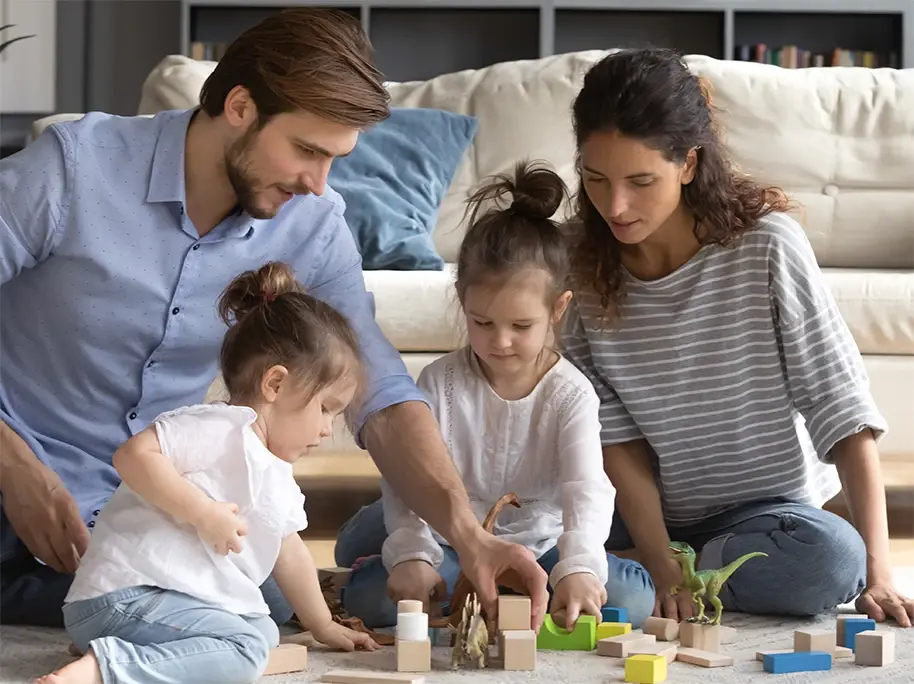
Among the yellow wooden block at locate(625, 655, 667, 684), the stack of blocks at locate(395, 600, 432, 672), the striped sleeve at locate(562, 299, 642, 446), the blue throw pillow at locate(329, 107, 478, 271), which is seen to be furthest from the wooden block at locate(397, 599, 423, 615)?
the blue throw pillow at locate(329, 107, 478, 271)

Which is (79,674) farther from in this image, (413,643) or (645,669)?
(645,669)

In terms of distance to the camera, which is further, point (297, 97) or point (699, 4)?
point (699, 4)

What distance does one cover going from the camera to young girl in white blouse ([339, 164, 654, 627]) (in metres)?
1.63

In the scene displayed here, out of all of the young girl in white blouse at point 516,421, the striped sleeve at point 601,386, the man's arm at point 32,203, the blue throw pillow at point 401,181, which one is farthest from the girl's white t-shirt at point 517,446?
the blue throw pillow at point 401,181

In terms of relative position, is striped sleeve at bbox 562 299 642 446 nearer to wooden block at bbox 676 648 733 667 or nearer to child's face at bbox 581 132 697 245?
child's face at bbox 581 132 697 245

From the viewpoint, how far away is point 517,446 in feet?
5.64

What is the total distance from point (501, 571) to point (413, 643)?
0.13 m

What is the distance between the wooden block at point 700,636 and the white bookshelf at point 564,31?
11.3 ft

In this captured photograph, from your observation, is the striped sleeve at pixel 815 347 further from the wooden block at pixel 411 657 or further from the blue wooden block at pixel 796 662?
the wooden block at pixel 411 657

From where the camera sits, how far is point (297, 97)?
150 centimetres

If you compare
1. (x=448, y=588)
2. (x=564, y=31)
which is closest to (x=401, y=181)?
(x=448, y=588)

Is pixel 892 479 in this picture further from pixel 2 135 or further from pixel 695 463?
pixel 2 135

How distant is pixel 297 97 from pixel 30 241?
381 millimetres

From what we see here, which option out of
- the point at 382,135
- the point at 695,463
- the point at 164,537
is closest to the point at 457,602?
the point at 164,537
